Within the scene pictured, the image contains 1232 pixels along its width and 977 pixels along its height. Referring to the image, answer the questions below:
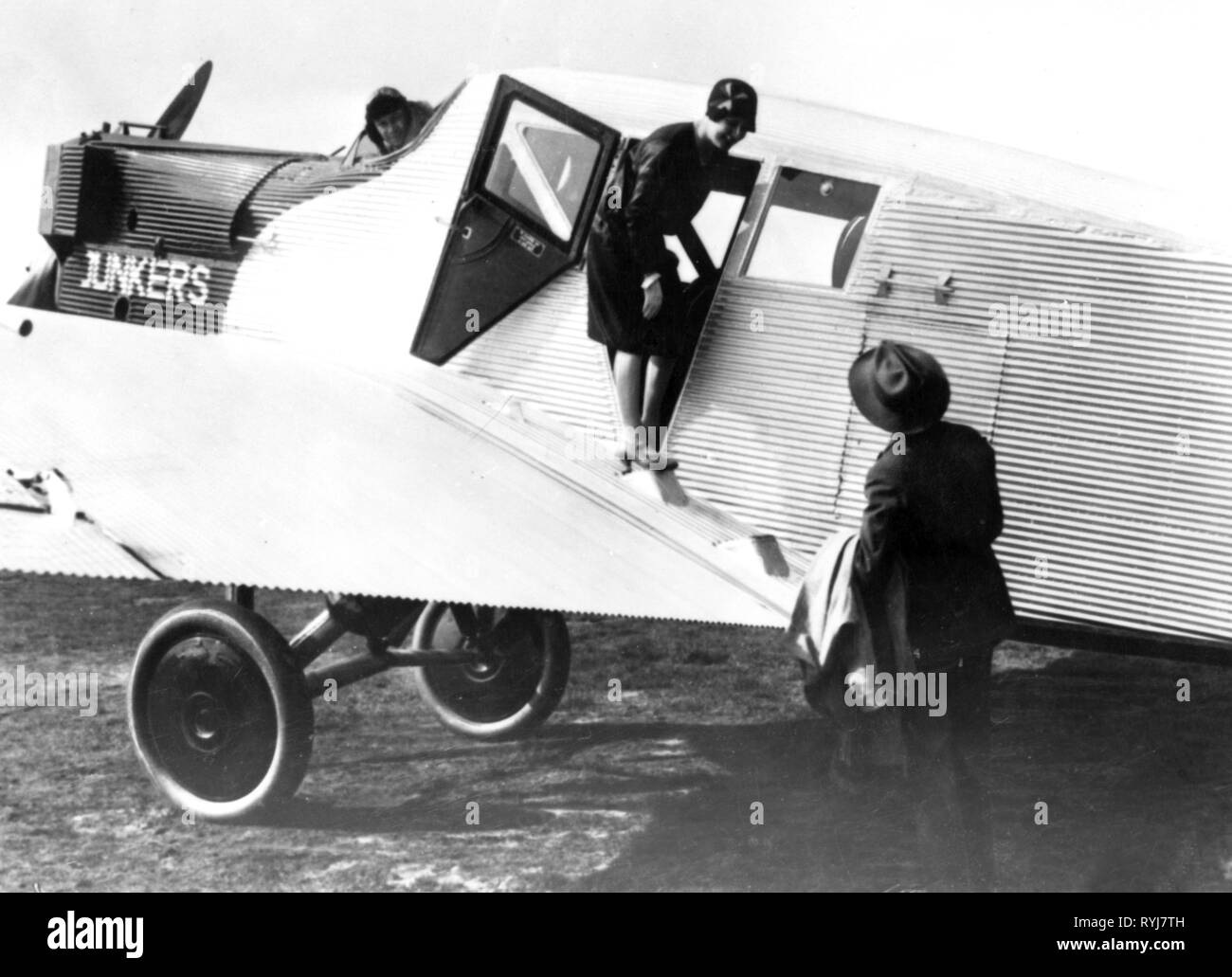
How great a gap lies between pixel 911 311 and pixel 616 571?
4.92ft

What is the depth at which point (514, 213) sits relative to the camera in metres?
5.36

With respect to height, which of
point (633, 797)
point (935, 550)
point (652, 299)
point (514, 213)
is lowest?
point (633, 797)

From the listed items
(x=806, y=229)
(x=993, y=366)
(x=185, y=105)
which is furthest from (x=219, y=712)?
(x=185, y=105)

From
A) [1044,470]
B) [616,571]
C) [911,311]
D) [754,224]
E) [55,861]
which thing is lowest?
[55,861]

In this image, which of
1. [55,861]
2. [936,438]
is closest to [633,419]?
[936,438]

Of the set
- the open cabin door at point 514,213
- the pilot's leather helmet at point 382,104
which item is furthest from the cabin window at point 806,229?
the pilot's leather helmet at point 382,104

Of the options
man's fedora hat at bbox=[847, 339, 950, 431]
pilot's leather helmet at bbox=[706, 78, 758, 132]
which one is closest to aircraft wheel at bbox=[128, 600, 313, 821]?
man's fedora hat at bbox=[847, 339, 950, 431]

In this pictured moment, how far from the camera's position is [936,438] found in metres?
3.71

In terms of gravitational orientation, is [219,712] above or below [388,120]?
below

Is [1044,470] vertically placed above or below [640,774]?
above

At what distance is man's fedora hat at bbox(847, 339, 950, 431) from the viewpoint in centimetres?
362

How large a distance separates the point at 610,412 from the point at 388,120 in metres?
2.99

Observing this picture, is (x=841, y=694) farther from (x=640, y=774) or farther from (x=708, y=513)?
(x=640, y=774)

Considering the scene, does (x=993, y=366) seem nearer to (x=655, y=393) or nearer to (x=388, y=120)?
(x=655, y=393)
